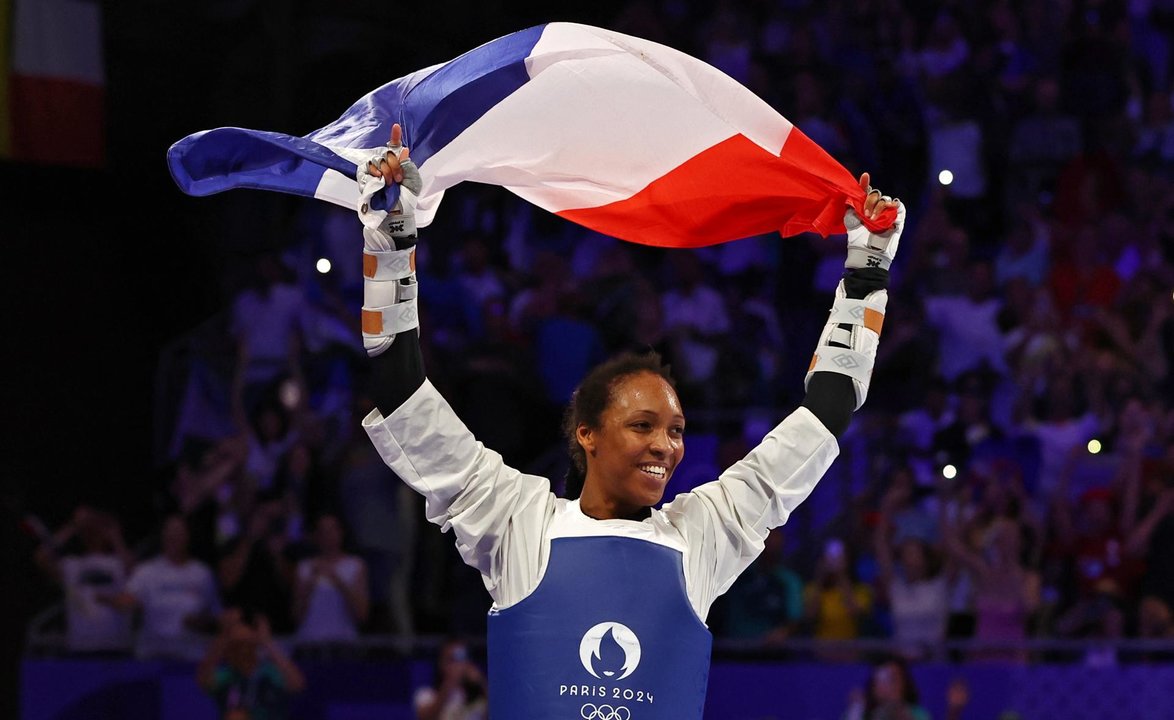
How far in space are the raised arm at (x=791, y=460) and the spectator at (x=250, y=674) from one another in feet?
19.3

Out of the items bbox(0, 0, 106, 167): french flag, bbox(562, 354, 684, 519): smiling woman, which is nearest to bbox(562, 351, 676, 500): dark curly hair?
bbox(562, 354, 684, 519): smiling woman

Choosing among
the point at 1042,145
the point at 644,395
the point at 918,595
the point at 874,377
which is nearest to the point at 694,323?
the point at 874,377

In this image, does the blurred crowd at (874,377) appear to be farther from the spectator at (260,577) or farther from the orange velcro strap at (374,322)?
the orange velcro strap at (374,322)

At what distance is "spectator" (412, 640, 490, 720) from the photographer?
940cm

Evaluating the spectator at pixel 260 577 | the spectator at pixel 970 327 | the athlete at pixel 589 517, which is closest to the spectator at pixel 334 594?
the spectator at pixel 260 577

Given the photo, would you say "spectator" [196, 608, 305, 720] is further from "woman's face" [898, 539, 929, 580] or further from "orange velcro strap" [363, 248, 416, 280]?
"orange velcro strap" [363, 248, 416, 280]

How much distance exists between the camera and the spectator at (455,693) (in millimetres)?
9398

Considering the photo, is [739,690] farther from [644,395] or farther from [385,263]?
[385,263]

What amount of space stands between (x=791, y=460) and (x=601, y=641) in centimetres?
73

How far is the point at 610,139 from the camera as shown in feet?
16.8

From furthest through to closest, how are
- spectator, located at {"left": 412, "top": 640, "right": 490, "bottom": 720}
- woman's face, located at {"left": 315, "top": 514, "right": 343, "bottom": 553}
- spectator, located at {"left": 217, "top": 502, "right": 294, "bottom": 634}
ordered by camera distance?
spectator, located at {"left": 217, "top": 502, "right": 294, "bottom": 634} → woman's face, located at {"left": 315, "top": 514, "right": 343, "bottom": 553} → spectator, located at {"left": 412, "top": 640, "right": 490, "bottom": 720}

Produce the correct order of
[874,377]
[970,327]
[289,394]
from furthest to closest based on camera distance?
[289,394] → [874,377] → [970,327]

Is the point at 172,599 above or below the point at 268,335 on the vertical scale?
below

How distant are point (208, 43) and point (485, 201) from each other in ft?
10.3
